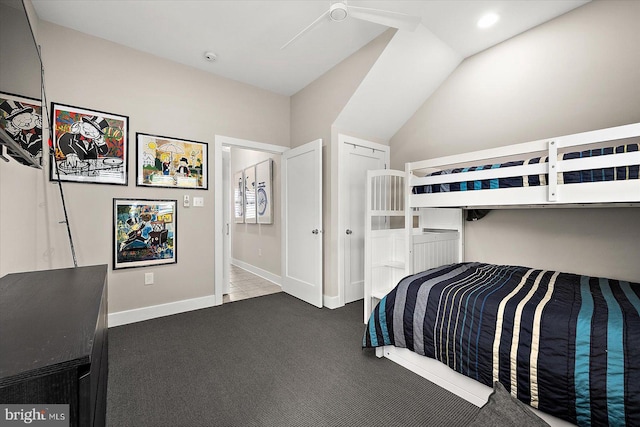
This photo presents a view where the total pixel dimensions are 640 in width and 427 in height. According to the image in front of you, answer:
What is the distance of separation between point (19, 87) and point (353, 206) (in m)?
2.83

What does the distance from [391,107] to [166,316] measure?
3427 mm

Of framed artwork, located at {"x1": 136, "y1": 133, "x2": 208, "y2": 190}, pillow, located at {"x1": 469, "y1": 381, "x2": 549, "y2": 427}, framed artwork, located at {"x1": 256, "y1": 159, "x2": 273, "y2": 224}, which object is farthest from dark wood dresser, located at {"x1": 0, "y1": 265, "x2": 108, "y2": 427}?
framed artwork, located at {"x1": 256, "y1": 159, "x2": 273, "y2": 224}

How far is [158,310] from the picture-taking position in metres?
2.91

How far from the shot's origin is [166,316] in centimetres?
293

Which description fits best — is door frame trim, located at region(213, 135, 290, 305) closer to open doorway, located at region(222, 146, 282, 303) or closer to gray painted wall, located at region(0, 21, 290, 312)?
gray painted wall, located at region(0, 21, 290, 312)

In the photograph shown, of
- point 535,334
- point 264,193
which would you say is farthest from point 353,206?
point 535,334

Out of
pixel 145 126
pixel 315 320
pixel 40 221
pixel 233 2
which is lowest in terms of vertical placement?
pixel 315 320

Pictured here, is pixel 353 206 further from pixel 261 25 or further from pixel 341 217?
pixel 261 25

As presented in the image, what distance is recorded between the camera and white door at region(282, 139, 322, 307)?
3.23 m

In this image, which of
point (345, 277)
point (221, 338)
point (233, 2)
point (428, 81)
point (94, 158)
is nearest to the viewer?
point (233, 2)

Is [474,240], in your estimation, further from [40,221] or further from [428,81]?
[40,221]

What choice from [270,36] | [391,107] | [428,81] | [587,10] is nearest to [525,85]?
[587,10]

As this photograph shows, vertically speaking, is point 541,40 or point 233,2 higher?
point 233,2

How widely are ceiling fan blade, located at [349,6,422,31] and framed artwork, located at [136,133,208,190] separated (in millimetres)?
2136
